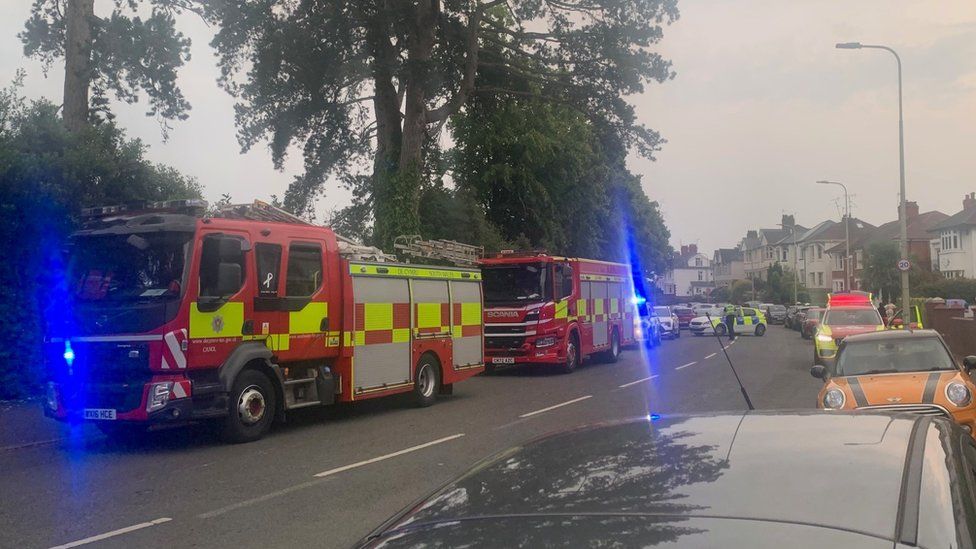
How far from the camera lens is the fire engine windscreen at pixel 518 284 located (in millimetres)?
22516

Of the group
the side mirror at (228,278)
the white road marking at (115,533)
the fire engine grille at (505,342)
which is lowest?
the white road marking at (115,533)

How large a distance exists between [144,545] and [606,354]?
21726mm

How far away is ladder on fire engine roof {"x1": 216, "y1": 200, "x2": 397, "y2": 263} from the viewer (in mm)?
12680

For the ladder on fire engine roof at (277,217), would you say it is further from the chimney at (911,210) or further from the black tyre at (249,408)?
the chimney at (911,210)

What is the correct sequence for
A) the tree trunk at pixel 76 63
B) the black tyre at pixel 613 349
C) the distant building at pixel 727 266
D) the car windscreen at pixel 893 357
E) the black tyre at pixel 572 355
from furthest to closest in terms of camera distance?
1. the distant building at pixel 727 266
2. the black tyre at pixel 613 349
3. the black tyre at pixel 572 355
4. the tree trunk at pixel 76 63
5. the car windscreen at pixel 893 357

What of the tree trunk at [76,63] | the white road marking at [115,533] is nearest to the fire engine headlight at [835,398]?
the white road marking at [115,533]

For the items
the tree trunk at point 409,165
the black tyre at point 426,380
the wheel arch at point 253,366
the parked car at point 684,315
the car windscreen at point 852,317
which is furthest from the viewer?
the parked car at point 684,315

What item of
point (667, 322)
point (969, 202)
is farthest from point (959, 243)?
point (667, 322)

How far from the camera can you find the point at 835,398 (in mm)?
9766

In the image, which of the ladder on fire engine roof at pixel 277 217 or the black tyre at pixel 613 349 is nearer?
the ladder on fire engine roof at pixel 277 217

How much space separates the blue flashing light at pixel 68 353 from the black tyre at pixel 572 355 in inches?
550

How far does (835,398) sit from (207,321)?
759cm

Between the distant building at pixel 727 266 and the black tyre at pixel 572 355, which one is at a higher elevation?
the distant building at pixel 727 266

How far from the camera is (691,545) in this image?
6.61 ft
